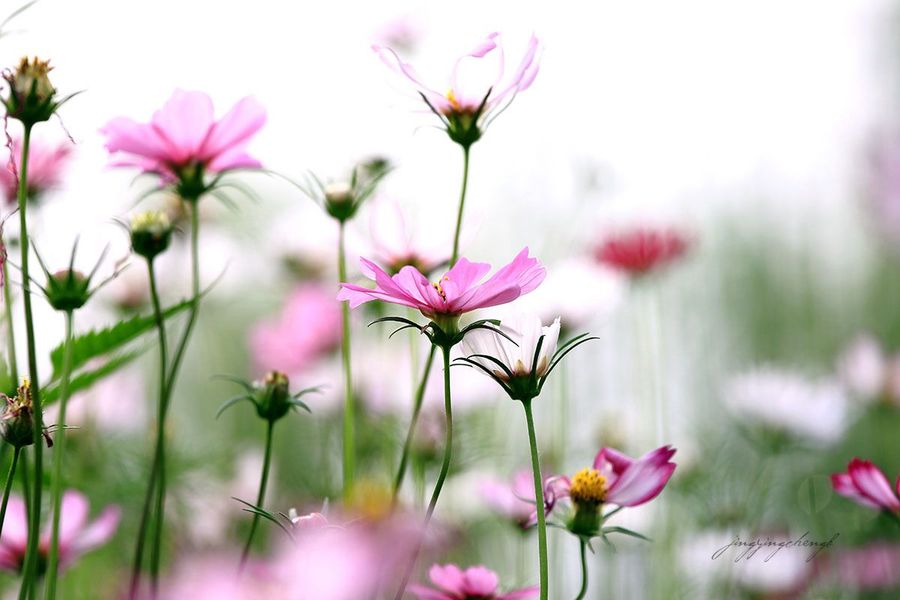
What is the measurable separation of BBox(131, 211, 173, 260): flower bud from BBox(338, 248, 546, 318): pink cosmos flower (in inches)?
4.5

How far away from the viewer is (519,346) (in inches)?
13.8

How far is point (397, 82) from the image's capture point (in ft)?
1.42

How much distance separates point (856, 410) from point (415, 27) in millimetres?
572

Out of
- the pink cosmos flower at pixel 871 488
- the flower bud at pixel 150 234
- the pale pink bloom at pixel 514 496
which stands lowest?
the pale pink bloom at pixel 514 496

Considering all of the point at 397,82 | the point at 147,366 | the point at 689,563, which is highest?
the point at 397,82

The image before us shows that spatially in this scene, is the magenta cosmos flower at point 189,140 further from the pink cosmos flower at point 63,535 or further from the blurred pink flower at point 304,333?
the blurred pink flower at point 304,333

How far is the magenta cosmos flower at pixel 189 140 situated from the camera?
43 centimetres

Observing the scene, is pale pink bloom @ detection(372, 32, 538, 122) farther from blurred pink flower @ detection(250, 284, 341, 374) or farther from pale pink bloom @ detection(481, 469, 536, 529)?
blurred pink flower @ detection(250, 284, 341, 374)

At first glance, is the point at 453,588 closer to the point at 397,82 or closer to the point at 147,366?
the point at 397,82

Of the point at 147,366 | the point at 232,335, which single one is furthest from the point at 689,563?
the point at 232,335

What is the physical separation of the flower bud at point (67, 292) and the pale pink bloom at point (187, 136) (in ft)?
0.27
